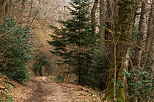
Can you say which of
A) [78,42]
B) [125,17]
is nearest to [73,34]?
[78,42]

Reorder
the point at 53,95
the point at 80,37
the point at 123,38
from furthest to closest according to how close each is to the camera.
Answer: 1. the point at 80,37
2. the point at 53,95
3. the point at 123,38

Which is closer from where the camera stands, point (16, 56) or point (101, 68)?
point (16, 56)

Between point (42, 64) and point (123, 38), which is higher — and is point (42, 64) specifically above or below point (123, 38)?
below

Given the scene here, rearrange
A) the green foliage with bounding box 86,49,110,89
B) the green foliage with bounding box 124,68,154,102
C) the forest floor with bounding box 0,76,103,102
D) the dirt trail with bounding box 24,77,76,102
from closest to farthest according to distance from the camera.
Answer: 1. the green foliage with bounding box 124,68,154,102
2. the forest floor with bounding box 0,76,103,102
3. the dirt trail with bounding box 24,77,76,102
4. the green foliage with bounding box 86,49,110,89

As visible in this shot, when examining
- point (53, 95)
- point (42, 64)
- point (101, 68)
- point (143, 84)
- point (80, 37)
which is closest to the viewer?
point (143, 84)

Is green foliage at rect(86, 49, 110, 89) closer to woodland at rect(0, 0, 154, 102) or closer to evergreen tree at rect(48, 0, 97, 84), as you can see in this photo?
woodland at rect(0, 0, 154, 102)

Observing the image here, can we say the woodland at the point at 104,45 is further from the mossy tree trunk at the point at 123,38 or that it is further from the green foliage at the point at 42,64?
the green foliage at the point at 42,64

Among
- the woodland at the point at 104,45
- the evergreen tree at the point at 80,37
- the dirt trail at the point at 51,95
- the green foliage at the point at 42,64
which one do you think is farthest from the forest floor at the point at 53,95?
the green foliage at the point at 42,64

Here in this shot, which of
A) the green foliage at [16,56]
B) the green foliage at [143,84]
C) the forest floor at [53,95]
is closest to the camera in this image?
the green foliage at [143,84]

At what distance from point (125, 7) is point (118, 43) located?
5.76 ft

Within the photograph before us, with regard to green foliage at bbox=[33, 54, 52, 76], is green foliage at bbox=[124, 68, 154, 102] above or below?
above

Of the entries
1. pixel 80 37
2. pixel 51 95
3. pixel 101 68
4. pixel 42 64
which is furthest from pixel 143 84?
pixel 42 64

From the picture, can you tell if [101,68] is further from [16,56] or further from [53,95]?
[16,56]

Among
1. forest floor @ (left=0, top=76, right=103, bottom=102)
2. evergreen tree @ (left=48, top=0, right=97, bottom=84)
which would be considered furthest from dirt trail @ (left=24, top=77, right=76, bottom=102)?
evergreen tree @ (left=48, top=0, right=97, bottom=84)
